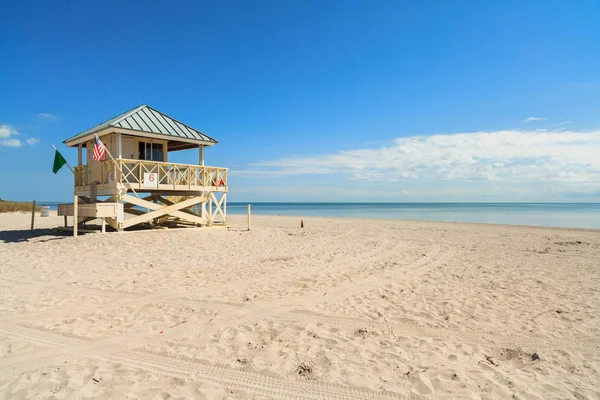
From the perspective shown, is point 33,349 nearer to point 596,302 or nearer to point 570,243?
point 596,302

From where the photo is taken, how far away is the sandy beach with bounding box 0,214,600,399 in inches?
143

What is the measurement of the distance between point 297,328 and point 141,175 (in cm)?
1256

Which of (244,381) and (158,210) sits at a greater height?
(158,210)

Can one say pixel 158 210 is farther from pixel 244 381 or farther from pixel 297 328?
pixel 244 381

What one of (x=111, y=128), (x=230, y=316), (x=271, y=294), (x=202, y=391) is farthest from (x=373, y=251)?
(x=111, y=128)

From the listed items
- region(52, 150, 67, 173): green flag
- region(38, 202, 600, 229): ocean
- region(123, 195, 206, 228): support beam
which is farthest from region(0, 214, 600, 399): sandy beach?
region(38, 202, 600, 229): ocean

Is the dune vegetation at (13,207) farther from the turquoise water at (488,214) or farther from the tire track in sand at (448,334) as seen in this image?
the tire track in sand at (448,334)

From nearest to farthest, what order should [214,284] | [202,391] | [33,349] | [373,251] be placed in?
[202,391]
[33,349]
[214,284]
[373,251]

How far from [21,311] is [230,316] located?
3335mm

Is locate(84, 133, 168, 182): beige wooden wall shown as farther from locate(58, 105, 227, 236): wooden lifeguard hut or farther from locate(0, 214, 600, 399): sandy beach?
locate(0, 214, 600, 399): sandy beach

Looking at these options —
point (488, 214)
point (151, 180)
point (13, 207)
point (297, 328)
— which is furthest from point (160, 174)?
point (488, 214)

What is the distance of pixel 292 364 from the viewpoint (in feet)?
13.3

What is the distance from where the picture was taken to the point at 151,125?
16.7m

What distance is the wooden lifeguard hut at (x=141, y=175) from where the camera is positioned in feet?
49.3
